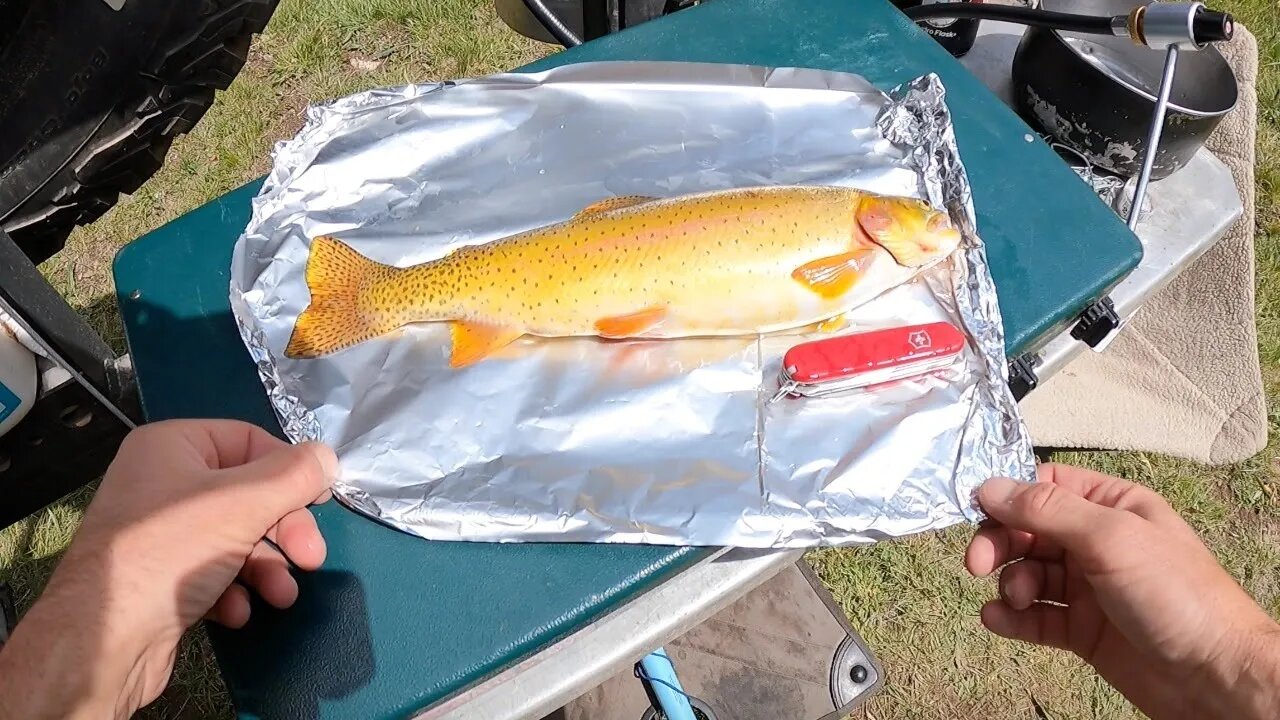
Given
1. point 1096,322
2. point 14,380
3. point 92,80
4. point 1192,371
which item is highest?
point 92,80

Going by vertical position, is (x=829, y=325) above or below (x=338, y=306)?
below

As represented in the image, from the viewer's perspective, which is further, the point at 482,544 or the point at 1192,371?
the point at 1192,371

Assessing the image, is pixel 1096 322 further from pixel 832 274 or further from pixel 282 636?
pixel 282 636

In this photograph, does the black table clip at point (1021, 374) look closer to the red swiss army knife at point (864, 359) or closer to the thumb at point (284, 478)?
the red swiss army knife at point (864, 359)

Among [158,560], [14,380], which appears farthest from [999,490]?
[14,380]

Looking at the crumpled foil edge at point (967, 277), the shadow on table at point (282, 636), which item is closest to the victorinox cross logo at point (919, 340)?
the crumpled foil edge at point (967, 277)

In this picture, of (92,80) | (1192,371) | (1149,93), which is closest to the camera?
(1149,93)

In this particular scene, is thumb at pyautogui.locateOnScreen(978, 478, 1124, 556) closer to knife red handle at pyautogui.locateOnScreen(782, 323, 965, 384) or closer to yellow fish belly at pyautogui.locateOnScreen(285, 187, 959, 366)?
knife red handle at pyautogui.locateOnScreen(782, 323, 965, 384)

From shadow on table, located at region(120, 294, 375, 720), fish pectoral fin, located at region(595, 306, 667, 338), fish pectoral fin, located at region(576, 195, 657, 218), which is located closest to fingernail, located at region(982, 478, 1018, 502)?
fish pectoral fin, located at region(595, 306, 667, 338)

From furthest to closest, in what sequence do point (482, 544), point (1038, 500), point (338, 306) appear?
point (338, 306) → point (482, 544) → point (1038, 500)
